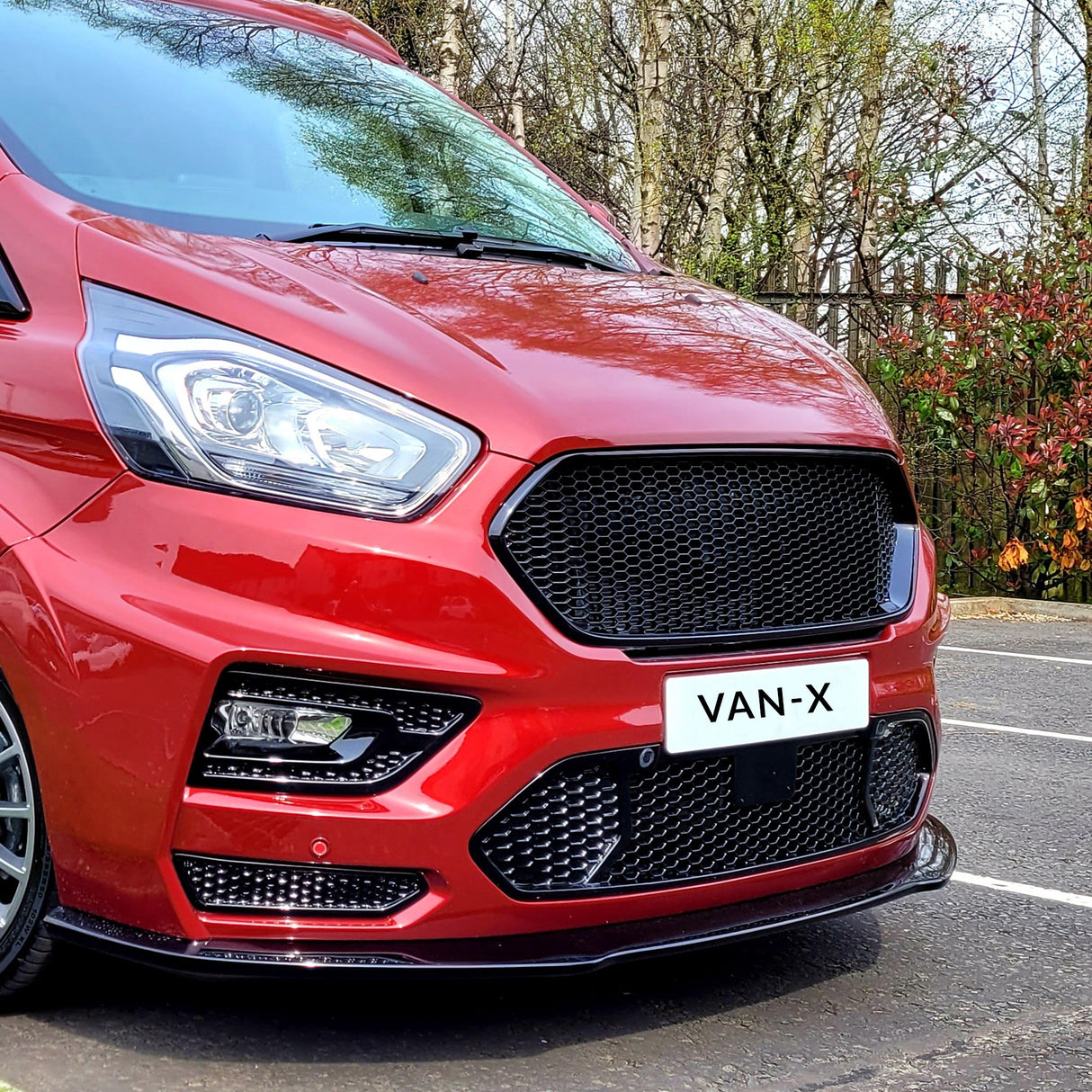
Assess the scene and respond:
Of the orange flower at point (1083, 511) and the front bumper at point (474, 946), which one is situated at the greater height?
the front bumper at point (474, 946)

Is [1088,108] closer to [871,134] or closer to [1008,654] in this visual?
[871,134]

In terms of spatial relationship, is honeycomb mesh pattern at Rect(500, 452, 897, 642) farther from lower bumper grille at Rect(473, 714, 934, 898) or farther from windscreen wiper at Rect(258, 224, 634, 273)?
windscreen wiper at Rect(258, 224, 634, 273)

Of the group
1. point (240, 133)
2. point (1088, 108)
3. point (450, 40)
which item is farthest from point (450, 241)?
point (1088, 108)

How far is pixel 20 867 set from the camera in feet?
8.39

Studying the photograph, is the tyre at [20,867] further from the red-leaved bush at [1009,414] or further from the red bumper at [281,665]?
the red-leaved bush at [1009,414]

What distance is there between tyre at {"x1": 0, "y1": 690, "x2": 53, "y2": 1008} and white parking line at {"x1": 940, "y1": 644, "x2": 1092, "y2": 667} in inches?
223

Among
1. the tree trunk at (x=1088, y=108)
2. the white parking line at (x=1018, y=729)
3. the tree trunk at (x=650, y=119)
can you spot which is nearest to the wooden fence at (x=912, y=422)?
the tree trunk at (x=650, y=119)

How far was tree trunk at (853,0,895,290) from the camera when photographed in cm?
1073

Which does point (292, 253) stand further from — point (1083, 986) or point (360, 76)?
point (1083, 986)

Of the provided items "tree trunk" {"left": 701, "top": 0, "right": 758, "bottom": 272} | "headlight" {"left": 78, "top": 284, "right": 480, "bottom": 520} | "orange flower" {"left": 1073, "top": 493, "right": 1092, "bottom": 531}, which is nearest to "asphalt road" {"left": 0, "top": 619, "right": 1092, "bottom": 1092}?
"headlight" {"left": 78, "top": 284, "right": 480, "bottom": 520}

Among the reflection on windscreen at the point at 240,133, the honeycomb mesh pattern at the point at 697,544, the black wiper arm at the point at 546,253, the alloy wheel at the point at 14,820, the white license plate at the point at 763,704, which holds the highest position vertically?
the reflection on windscreen at the point at 240,133

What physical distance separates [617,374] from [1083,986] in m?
1.49

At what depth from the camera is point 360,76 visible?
157 inches

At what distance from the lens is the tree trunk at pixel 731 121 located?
11.9 meters
